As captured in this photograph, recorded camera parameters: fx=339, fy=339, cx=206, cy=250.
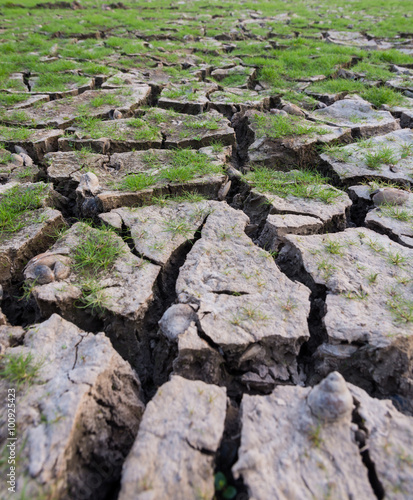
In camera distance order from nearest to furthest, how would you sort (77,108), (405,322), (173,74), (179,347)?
(179,347)
(405,322)
(77,108)
(173,74)

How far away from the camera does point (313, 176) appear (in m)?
3.05

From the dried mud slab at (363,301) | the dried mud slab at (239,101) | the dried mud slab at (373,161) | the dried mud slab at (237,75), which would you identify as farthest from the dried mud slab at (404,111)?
the dried mud slab at (363,301)

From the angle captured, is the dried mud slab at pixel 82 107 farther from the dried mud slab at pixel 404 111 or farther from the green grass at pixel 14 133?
the dried mud slab at pixel 404 111

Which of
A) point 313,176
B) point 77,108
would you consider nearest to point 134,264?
point 313,176

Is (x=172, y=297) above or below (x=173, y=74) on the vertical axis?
below

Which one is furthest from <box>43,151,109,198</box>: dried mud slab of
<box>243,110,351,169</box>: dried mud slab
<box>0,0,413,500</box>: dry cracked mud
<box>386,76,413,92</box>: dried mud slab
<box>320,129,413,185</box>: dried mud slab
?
<box>386,76,413,92</box>: dried mud slab

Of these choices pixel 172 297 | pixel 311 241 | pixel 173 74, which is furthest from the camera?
pixel 173 74

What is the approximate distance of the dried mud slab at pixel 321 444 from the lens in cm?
118

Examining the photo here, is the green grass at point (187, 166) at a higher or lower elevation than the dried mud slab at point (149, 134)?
lower

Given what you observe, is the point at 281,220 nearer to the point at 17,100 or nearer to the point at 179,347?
the point at 179,347

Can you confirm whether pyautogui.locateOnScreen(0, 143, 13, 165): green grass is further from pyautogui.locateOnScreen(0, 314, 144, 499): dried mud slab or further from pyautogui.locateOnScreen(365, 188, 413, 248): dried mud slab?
pyautogui.locateOnScreen(365, 188, 413, 248): dried mud slab

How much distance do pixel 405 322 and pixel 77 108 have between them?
3.90m

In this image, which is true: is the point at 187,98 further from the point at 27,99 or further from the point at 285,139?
the point at 27,99

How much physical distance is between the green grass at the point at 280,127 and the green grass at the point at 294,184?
0.51m
